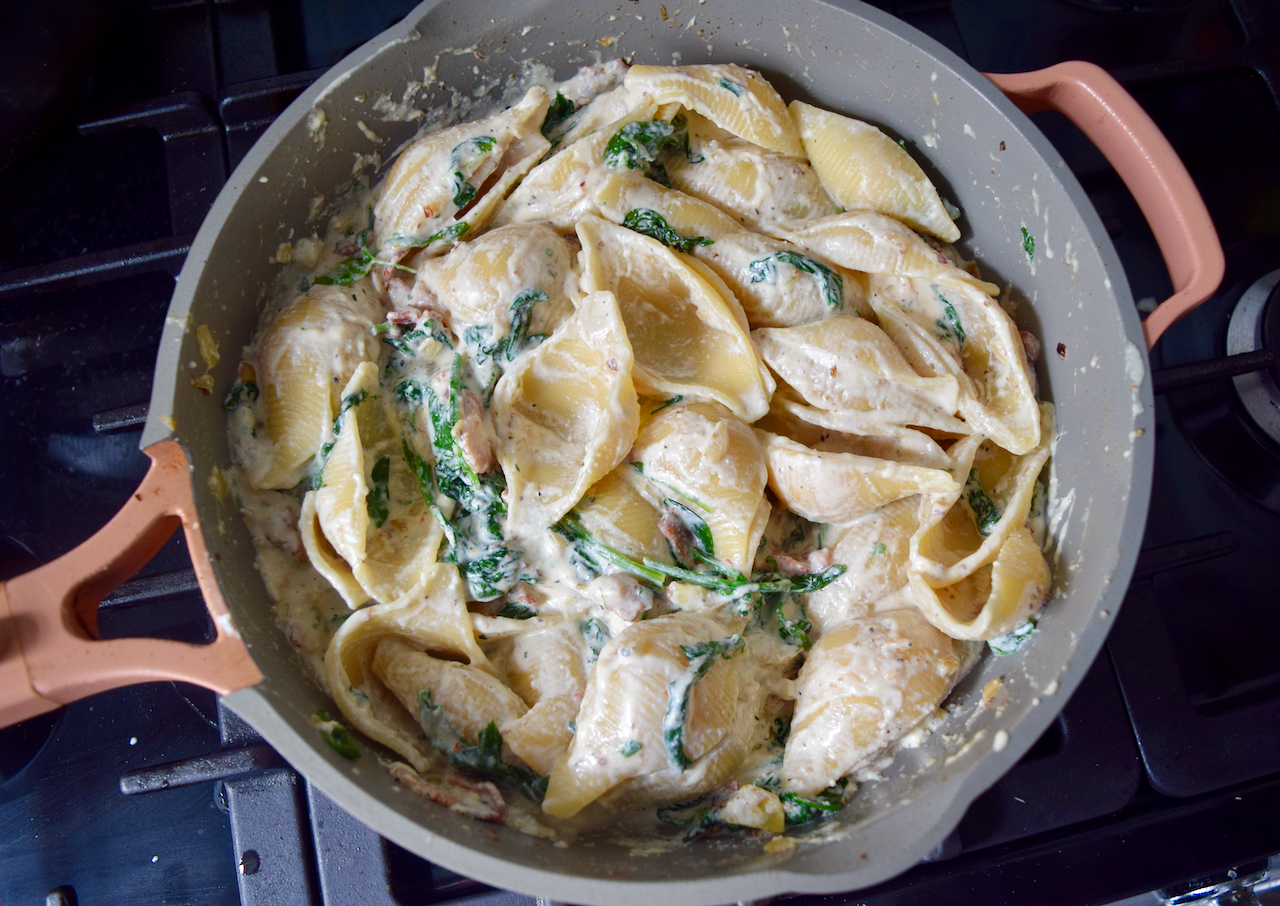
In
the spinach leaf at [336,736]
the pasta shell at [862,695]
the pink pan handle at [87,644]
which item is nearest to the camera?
the pink pan handle at [87,644]

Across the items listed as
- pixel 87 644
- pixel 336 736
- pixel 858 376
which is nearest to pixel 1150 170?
pixel 858 376

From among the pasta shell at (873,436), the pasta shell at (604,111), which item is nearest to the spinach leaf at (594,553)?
the pasta shell at (873,436)

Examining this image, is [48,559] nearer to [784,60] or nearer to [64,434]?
[64,434]

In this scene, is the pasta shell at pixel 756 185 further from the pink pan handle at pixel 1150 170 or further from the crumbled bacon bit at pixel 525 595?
the crumbled bacon bit at pixel 525 595

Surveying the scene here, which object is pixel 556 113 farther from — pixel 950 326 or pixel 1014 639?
pixel 1014 639

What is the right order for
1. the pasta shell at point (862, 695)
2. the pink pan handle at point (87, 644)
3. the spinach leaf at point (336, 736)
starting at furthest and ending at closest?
the pasta shell at point (862, 695)
the spinach leaf at point (336, 736)
the pink pan handle at point (87, 644)
